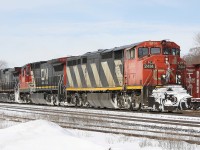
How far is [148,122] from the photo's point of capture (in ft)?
47.8

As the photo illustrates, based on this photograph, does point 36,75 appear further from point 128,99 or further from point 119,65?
point 128,99

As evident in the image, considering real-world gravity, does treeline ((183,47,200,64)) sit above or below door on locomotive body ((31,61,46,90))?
above

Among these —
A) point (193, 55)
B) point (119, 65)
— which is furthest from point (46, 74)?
point (193, 55)

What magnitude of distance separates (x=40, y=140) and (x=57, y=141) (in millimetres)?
365

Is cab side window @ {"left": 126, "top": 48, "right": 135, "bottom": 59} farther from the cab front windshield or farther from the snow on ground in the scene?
the snow on ground

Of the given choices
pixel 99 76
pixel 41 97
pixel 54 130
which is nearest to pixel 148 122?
pixel 54 130

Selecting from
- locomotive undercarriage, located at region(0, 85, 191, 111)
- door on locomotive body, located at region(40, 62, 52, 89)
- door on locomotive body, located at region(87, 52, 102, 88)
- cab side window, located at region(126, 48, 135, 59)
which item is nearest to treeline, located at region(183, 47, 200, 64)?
door on locomotive body, located at region(40, 62, 52, 89)

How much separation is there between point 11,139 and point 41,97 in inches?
1004

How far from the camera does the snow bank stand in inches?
288

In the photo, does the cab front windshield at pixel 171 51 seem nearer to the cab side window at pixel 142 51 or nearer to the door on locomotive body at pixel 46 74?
the cab side window at pixel 142 51

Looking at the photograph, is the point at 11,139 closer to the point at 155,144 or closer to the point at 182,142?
the point at 155,144

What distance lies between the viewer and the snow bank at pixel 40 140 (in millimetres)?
7305

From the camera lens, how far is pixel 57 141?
7742 mm

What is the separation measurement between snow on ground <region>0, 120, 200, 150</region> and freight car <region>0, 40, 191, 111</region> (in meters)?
9.40
